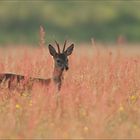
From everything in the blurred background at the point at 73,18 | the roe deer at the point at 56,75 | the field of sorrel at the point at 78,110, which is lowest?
the field of sorrel at the point at 78,110

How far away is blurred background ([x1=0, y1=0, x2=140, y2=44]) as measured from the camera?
43156 mm

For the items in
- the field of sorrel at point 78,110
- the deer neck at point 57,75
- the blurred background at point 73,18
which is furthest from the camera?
the blurred background at point 73,18

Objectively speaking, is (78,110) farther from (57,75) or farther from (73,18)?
(73,18)

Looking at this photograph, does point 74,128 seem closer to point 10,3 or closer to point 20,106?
point 20,106

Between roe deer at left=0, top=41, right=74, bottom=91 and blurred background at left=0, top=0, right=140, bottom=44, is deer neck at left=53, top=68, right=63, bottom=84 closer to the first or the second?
roe deer at left=0, top=41, right=74, bottom=91

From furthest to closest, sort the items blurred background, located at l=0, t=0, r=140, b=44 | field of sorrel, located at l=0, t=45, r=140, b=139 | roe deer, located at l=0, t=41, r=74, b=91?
1. blurred background, located at l=0, t=0, r=140, b=44
2. roe deer, located at l=0, t=41, r=74, b=91
3. field of sorrel, located at l=0, t=45, r=140, b=139

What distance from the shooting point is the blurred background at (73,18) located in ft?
142

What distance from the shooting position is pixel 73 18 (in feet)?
149

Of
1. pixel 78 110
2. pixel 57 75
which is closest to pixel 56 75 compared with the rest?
pixel 57 75

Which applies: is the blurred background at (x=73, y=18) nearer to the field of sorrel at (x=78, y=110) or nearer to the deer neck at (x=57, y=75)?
the deer neck at (x=57, y=75)

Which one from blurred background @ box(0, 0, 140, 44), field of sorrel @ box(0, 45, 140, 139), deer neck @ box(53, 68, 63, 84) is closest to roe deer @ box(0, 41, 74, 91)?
deer neck @ box(53, 68, 63, 84)

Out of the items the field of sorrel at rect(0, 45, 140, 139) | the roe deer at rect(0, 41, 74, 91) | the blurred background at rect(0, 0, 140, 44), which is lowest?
the field of sorrel at rect(0, 45, 140, 139)

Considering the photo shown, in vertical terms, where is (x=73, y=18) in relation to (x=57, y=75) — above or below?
above

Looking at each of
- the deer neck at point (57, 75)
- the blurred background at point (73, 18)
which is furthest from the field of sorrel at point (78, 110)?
the blurred background at point (73, 18)
